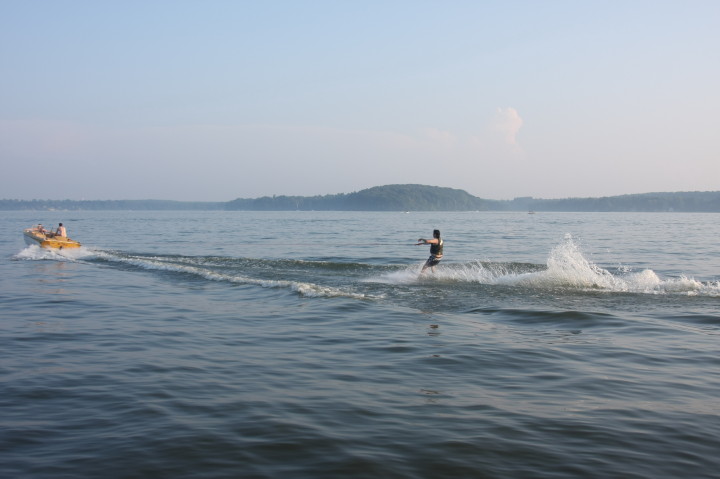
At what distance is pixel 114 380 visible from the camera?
8.95 metres

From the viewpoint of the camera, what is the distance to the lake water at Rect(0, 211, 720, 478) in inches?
245

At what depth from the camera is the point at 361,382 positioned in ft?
29.2

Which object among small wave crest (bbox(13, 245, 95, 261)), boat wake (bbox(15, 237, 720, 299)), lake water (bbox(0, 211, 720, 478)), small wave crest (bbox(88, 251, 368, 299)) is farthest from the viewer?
small wave crest (bbox(13, 245, 95, 261))

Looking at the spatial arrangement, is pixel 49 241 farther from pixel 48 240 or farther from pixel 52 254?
pixel 52 254

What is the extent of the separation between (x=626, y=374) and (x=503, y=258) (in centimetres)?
2313

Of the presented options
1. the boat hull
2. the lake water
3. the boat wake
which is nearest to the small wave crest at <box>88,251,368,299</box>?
the boat wake

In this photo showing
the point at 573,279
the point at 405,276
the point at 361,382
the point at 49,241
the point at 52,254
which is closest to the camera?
the point at 361,382

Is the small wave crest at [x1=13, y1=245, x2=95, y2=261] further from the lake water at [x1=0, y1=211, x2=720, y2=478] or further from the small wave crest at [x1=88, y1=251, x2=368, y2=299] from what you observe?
the lake water at [x1=0, y1=211, x2=720, y2=478]

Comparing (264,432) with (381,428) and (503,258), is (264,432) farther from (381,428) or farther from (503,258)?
(503,258)

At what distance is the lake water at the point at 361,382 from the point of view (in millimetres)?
6211

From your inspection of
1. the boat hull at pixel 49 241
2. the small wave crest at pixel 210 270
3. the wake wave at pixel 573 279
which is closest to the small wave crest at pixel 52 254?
the boat hull at pixel 49 241

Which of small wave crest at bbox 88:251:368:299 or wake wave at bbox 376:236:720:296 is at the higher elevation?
wake wave at bbox 376:236:720:296

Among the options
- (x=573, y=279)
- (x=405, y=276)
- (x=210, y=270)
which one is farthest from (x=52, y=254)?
(x=573, y=279)

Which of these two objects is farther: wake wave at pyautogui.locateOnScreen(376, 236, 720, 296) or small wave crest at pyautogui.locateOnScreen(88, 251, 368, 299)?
wake wave at pyautogui.locateOnScreen(376, 236, 720, 296)
